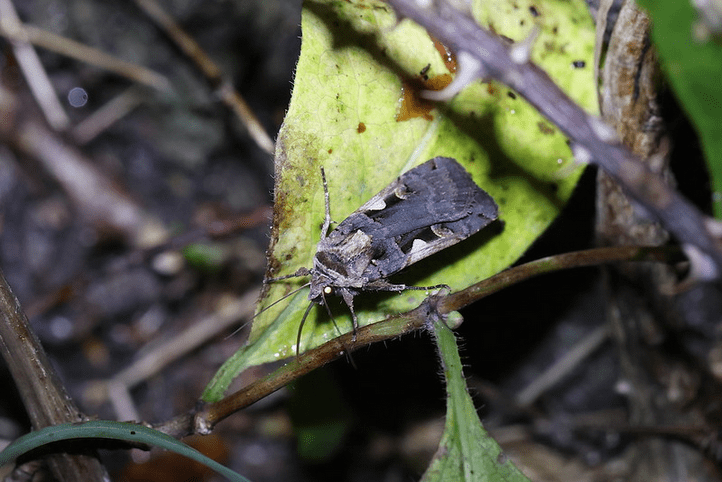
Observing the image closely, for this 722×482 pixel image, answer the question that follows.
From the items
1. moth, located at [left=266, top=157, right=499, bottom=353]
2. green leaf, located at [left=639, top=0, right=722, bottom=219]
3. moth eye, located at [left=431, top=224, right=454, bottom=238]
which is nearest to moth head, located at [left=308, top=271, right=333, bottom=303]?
moth, located at [left=266, top=157, right=499, bottom=353]

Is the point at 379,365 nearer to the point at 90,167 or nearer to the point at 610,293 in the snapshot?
the point at 610,293

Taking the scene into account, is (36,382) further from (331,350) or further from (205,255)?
(205,255)

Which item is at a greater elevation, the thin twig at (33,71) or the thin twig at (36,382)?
the thin twig at (33,71)

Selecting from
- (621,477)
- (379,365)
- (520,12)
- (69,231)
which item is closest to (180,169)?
(69,231)

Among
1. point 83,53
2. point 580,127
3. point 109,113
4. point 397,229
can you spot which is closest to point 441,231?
point 397,229

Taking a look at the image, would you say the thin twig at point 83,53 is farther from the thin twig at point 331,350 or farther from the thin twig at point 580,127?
the thin twig at point 580,127

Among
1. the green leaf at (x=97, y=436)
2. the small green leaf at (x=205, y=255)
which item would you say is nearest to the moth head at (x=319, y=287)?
the green leaf at (x=97, y=436)
